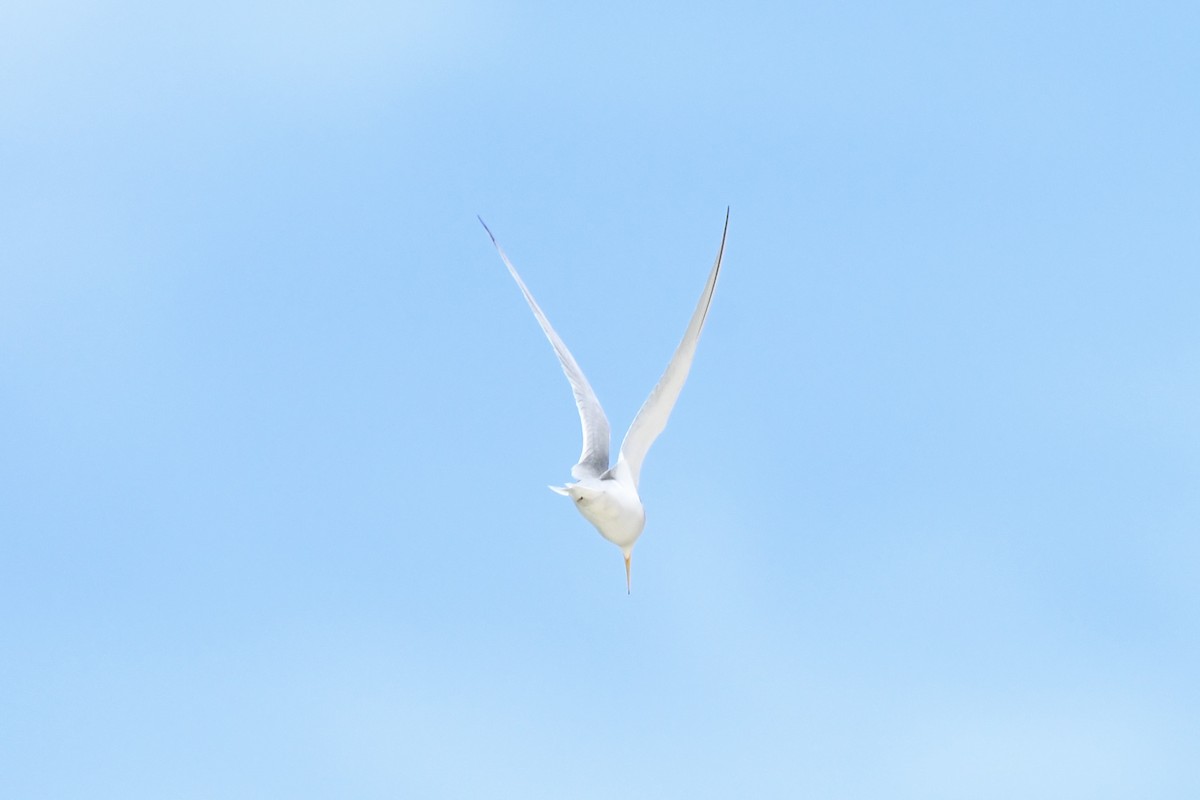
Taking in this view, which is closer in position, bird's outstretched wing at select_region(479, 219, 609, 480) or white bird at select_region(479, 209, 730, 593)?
white bird at select_region(479, 209, 730, 593)

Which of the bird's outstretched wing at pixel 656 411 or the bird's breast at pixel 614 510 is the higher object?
the bird's outstretched wing at pixel 656 411

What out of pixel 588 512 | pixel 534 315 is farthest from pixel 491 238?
pixel 588 512

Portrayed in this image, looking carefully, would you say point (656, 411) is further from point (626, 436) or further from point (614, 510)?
point (614, 510)

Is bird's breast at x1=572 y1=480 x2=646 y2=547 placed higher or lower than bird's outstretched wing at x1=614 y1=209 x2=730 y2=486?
lower

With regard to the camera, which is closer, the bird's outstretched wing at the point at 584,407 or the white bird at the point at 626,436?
the white bird at the point at 626,436

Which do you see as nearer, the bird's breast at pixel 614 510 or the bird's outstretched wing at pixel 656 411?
the bird's breast at pixel 614 510

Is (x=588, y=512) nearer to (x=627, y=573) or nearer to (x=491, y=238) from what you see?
(x=627, y=573)

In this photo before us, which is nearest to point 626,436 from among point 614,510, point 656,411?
point 656,411
